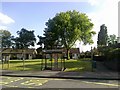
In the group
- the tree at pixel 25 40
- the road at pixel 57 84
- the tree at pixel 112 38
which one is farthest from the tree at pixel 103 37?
the road at pixel 57 84

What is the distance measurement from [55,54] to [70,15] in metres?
51.8

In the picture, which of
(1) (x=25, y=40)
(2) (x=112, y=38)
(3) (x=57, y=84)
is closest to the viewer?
(3) (x=57, y=84)

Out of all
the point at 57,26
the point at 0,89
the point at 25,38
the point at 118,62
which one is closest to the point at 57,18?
the point at 57,26

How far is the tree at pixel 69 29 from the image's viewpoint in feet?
249

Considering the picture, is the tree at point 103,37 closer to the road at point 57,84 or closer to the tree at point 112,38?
the tree at point 112,38

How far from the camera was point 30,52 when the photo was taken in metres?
110

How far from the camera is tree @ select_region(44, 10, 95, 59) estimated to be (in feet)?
249

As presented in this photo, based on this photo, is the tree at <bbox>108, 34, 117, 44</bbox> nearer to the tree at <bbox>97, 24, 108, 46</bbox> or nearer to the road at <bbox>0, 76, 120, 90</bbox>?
the tree at <bbox>97, 24, 108, 46</bbox>

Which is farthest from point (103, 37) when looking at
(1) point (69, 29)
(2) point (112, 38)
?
(1) point (69, 29)

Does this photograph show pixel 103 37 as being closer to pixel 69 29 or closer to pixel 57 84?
pixel 69 29

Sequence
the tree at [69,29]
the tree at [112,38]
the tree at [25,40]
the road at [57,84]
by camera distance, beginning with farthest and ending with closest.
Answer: the tree at [112,38] < the tree at [25,40] < the tree at [69,29] < the road at [57,84]

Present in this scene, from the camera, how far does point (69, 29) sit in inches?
2987

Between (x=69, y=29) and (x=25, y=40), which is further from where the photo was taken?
(x=25, y=40)

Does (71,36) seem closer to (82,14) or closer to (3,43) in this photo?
(82,14)
